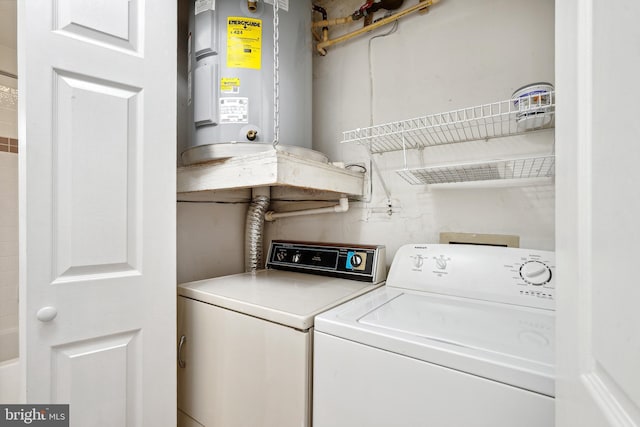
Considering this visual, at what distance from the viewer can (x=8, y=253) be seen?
1.80 meters

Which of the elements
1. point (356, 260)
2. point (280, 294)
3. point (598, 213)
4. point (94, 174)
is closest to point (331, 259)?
point (356, 260)

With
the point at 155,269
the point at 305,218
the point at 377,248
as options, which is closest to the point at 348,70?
the point at 305,218

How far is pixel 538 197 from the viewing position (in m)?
1.17

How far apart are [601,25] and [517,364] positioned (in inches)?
24.1

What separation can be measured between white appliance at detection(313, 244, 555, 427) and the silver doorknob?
81 cm

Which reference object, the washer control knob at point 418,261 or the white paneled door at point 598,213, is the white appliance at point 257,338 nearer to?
the washer control knob at point 418,261

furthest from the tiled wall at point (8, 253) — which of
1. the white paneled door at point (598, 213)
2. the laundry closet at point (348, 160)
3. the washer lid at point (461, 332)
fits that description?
the white paneled door at point (598, 213)

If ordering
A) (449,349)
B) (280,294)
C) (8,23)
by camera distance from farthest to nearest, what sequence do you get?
1. (8,23)
2. (280,294)
3. (449,349)

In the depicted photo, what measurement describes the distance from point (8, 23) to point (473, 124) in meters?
2.34

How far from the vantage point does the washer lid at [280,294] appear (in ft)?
3.16

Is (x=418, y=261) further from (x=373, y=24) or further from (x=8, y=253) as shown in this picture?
(x=8, y=253)

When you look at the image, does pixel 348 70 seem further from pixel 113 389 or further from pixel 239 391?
pixel 113 389

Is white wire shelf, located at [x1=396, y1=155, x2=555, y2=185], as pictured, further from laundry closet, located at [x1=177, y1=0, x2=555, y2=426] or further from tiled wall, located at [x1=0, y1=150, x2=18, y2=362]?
tiled wall, located at [x1=0, y1=150, x2=18, y2=362]

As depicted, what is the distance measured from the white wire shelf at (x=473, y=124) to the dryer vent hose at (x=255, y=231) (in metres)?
0.70
